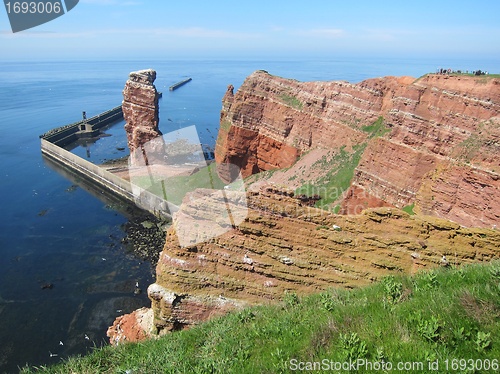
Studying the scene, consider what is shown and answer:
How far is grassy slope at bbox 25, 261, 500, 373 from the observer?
592 centimetres

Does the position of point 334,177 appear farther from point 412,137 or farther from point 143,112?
point 143,112

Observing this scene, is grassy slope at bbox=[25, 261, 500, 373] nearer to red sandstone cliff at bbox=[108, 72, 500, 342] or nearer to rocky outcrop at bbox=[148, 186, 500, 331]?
rocky outcrop at bbox=[148, 186, 500, 331]

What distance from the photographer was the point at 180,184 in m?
45.2

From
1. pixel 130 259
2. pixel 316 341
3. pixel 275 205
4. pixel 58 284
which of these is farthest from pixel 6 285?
pixel 316 341

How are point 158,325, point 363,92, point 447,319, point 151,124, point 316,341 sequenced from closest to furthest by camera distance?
point 447,319 < point 316,341 < point 158,325 < point 363,92 < point 151,124

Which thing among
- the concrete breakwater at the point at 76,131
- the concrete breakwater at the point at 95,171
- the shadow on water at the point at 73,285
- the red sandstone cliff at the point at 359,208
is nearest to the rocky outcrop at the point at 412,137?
the red sandstone cliff at the point at 359,208

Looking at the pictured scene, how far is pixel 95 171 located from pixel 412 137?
152ft

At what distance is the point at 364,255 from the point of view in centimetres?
1400

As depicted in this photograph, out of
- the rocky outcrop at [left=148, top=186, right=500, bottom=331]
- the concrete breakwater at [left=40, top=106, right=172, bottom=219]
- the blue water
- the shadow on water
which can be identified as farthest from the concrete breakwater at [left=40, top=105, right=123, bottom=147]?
the rocky outcrop at [left=148, top=186, right=500, bottom=331]

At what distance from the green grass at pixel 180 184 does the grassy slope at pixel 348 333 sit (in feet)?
103

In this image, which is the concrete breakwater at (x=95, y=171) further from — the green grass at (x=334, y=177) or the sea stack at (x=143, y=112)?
the green grass at (x=334, y=177)

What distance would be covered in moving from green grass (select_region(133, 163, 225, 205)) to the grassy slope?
31.4 metres

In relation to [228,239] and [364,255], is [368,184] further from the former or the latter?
[228,239]

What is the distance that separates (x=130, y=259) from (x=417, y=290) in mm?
30269
